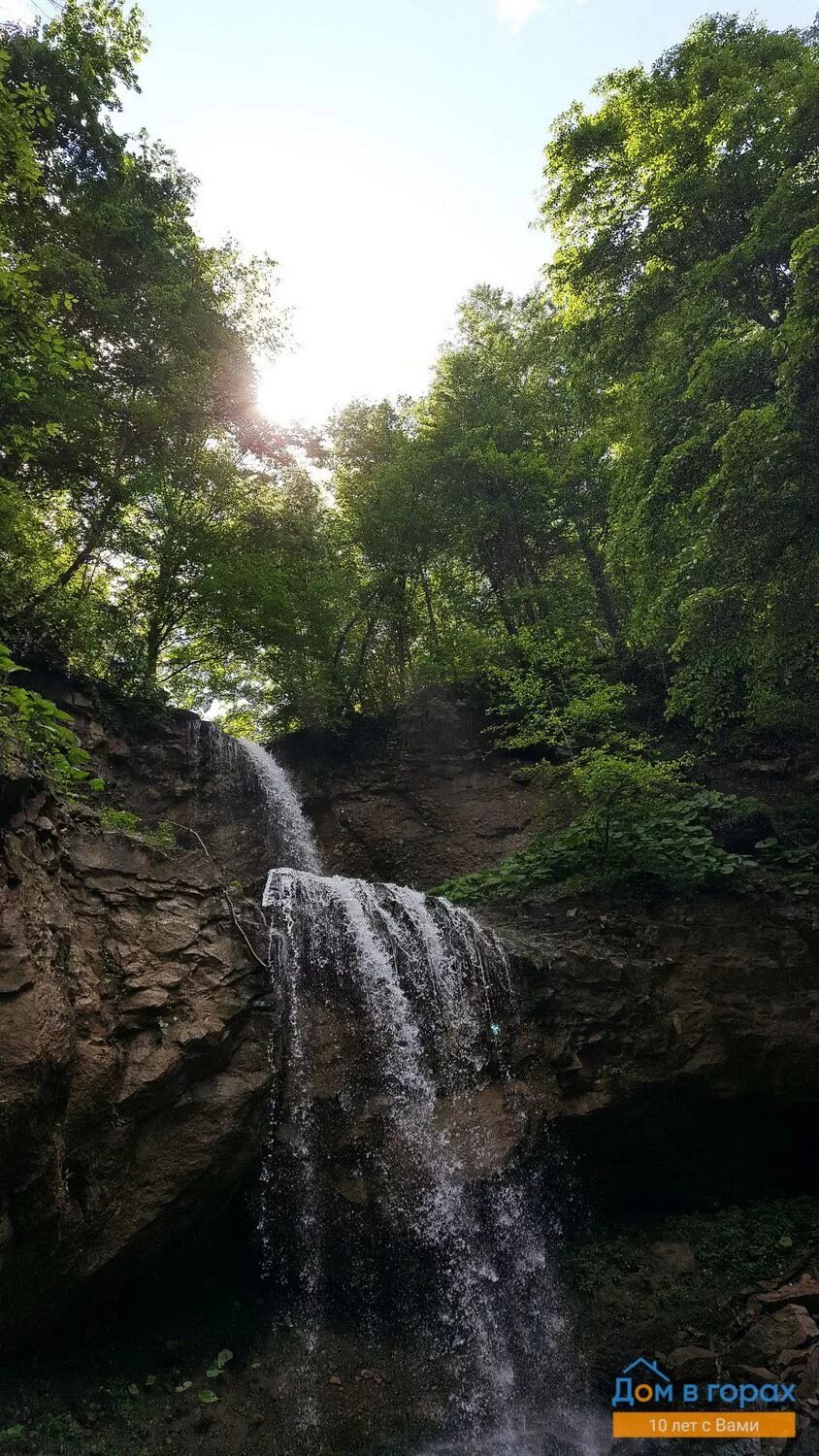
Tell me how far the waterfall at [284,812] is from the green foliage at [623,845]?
4175 millimetres

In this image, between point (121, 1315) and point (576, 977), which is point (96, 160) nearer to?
point (576, 977)

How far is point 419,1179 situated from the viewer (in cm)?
688

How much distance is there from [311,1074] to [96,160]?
59.9 feet

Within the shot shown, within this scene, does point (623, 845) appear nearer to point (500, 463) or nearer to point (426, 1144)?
point (426, 1144)

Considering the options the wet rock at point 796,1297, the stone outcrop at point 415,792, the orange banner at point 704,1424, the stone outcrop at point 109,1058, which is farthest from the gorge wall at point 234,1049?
the stone outcrop at point 415,792

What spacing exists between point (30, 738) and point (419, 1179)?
18.4ft

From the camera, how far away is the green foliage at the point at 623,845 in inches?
368

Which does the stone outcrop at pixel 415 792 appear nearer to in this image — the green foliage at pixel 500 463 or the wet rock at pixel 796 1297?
the green foliage at pixel 500 463

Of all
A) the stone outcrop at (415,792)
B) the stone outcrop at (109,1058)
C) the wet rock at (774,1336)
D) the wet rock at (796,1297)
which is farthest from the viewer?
the stone outcrop at (415,792)

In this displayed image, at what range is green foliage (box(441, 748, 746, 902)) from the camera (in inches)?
368

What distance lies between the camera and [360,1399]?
19.4 ft

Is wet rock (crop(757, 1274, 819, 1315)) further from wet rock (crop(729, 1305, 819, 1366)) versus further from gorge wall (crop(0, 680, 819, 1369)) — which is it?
gorge wall (crop(0, 680, 819, 1369))

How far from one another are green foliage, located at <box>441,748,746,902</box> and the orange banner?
5.10 m

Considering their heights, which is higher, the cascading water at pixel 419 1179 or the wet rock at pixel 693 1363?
the cascading water at pixel 419 1179
